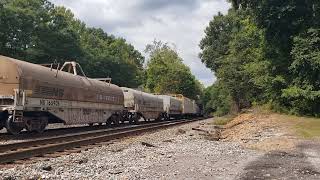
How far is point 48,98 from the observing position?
25750 mm

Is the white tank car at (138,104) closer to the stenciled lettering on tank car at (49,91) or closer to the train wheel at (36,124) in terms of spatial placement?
the stenciled lettering on tank car at (49,91)

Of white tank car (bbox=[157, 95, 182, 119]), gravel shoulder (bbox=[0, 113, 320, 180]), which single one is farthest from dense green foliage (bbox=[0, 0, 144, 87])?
gravel shoulder (bbox=[0, 113, 320, 180])

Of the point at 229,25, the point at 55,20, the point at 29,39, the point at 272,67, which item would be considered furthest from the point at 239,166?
the point at 229,25

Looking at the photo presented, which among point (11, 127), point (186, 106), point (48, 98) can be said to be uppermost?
point (186, 106)

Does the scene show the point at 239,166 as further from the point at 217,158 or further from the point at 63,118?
the point at 63,118

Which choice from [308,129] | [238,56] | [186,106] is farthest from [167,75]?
[308,129]

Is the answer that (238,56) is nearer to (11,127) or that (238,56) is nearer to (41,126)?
(41,126)

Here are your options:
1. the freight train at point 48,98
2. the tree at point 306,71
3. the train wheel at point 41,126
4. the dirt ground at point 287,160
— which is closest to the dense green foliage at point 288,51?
the tree at point 306,71

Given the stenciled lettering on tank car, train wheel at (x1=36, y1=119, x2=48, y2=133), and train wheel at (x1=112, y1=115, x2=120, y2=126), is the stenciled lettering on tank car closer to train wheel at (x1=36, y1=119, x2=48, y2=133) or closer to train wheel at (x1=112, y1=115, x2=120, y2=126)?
train wheel at (x1=36, y1=119, x2=48, y2=133)

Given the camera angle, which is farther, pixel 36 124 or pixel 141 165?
pixel 36 124

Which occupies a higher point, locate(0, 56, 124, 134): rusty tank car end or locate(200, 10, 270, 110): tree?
locate(200, 10, 270, 110): tree

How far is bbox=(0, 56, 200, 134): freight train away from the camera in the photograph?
75.9 ft

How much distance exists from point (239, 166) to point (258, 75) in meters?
36.1

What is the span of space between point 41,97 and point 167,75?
297 ft
